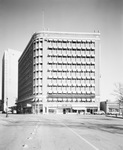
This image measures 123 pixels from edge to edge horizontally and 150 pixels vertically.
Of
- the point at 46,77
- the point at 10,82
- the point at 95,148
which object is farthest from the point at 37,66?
the point at 10,82

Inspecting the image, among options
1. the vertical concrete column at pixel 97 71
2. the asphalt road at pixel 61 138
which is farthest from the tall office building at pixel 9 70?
the asphalt road at pixel 61 138

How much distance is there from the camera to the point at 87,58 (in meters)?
100

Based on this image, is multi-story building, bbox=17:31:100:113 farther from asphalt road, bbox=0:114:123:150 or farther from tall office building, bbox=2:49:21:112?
tall office building, bbox=2:49:21:112

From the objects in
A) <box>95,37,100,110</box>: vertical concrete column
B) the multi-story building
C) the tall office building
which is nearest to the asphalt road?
the multi-story building

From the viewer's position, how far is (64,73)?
98.2 metres

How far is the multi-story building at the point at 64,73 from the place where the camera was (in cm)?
9731

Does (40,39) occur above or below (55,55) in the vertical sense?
above

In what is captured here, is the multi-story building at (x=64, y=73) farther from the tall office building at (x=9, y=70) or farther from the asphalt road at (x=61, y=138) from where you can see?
the tall office building at (x=9, y=70)

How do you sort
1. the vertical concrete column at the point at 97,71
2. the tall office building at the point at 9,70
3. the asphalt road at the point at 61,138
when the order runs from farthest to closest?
the tall office building at the point at 9,70, the vertical concrete column at the point at 97,71, the asphalt road at the point at 61,138

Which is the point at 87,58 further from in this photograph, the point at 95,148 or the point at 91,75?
the point at 95,148

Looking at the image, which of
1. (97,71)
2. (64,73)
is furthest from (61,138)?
(97,71)

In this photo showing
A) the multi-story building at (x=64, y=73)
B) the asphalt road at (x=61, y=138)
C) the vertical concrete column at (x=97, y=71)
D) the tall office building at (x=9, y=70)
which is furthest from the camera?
the tall office building at (x=9, y=70)

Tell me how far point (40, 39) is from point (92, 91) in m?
26.9

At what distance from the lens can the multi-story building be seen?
319ft
